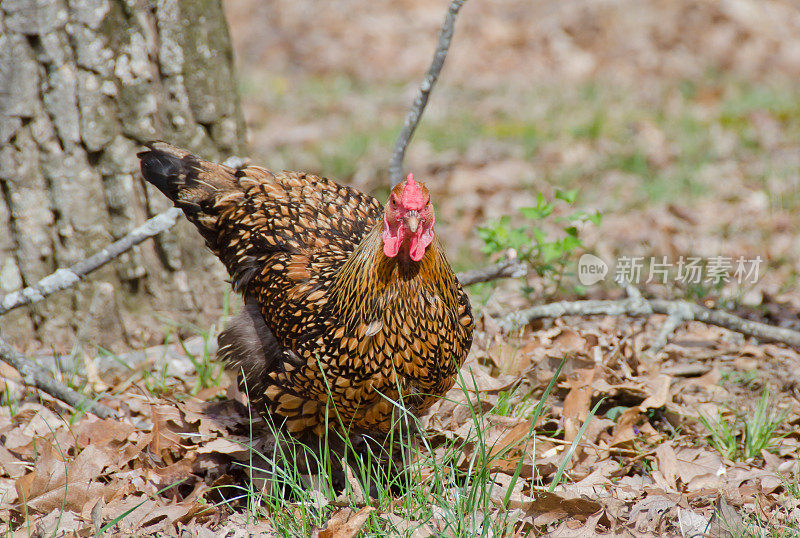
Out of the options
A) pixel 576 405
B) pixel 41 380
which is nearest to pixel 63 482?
pixel 41 380

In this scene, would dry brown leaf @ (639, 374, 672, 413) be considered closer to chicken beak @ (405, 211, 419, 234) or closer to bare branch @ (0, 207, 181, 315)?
chicken beak @ (405, 211, 419, 234)

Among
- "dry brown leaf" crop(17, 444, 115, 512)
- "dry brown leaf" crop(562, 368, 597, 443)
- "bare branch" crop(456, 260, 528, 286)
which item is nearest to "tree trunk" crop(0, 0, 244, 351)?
"dry brown leaf" crop(17, 444, 115, 512)

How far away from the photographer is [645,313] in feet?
12.3

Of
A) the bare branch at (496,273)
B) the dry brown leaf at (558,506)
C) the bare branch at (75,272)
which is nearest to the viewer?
the dry brown leaf at (558,506)

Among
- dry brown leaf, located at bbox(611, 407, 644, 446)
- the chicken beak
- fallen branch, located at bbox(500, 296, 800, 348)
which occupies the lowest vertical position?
dry brown leaf, located at bbox(611, 407, 644, 446)

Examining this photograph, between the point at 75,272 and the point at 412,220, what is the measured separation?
1.87m

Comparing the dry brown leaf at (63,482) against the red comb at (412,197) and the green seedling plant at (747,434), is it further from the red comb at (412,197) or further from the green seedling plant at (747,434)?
the green seedling plant at (747,434)

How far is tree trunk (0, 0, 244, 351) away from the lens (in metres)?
3.59

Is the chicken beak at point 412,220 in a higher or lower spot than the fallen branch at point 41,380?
higher

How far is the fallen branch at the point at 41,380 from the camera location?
3236mm

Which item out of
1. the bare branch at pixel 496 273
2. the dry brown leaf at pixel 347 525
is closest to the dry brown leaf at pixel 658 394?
the bare branch at pixel 496 273

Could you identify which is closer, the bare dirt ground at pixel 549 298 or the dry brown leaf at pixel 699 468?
the bare dirt ground at pixel 549 298

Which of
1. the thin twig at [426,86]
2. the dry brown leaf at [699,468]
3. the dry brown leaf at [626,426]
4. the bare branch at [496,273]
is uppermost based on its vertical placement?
the thin twig at [426,86]

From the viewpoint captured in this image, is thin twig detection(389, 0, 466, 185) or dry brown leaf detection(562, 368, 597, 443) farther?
thin twig detection(389, 0, 466, 185)
